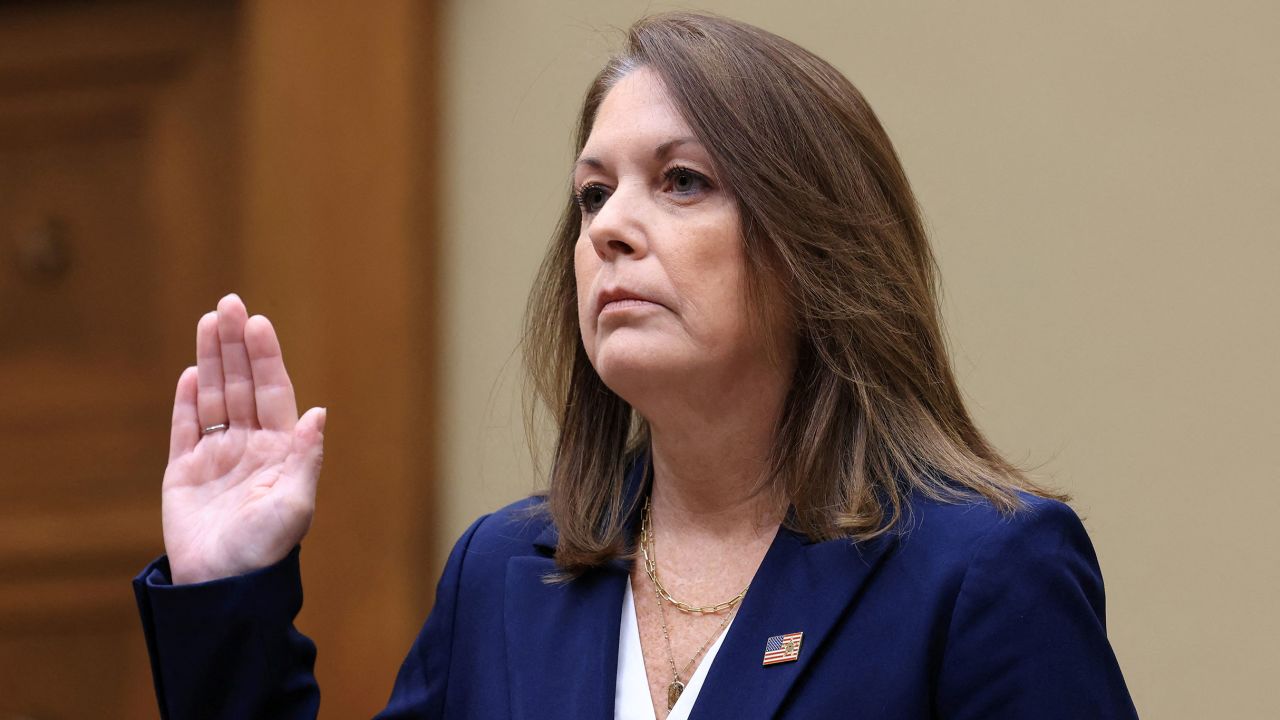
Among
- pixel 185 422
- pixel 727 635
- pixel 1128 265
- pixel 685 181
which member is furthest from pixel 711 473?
pixel 1128 265

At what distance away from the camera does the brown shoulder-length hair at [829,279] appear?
212 centimetres

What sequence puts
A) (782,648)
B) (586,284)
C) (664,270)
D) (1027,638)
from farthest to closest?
(586,284)
(664,270)
(782,648)
(1027,638)

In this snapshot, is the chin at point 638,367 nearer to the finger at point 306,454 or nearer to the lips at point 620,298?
the lips at point 620,298

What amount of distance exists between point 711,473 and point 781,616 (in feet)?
0.96

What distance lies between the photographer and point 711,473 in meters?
2.24

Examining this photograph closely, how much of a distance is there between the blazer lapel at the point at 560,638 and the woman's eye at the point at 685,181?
0.56 meters

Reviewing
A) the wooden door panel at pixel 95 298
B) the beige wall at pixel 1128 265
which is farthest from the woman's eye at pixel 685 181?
the wooden door panel at pixel 95 298

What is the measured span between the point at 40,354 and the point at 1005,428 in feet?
8.38

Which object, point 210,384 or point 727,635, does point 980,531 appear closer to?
point 727,635

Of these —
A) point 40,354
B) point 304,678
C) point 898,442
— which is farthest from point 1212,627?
point 40,354

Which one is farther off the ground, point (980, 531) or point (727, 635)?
point (980, 531)

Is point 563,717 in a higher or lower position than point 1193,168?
lower

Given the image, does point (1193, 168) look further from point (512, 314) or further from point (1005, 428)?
point (512, 314)

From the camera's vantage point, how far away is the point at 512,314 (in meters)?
3.71
